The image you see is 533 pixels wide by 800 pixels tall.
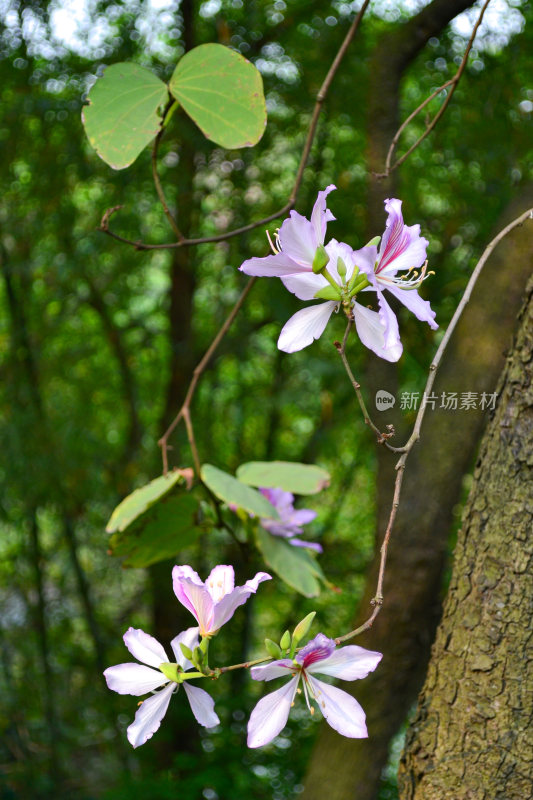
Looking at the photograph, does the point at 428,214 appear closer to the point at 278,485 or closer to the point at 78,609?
the point at 278,485

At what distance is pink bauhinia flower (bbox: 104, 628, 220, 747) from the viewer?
0.45 m

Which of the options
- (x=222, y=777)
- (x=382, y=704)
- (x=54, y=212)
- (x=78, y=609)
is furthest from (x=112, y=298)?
(x=382, y=704)

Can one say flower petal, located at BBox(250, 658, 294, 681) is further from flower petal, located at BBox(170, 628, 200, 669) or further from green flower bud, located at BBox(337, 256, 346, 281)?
green flower bud, located at BBox(337, 256, 346, 281)

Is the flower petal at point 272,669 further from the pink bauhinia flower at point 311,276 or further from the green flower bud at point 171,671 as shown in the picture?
the pink bauhinia flower at point 311,276

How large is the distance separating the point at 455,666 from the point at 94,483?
1.32m

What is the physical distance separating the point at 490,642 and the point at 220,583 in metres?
0.25

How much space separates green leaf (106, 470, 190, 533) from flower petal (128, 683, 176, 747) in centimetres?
26

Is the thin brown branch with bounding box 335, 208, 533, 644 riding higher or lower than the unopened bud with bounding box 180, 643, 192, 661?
higher

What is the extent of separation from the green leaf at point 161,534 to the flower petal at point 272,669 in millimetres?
322

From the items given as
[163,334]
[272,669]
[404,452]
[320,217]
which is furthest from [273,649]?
[163,334]

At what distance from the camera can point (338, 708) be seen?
1.41ft

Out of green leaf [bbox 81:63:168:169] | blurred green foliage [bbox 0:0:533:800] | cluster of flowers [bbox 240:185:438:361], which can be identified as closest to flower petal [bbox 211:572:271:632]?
cluster of flowers [bbox 240:185:438:361]

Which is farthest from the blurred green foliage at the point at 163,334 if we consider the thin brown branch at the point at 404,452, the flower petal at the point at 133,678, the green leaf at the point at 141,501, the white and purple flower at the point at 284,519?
the flower petal at the point at 133,678

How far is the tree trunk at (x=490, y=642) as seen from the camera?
580 millimetres
